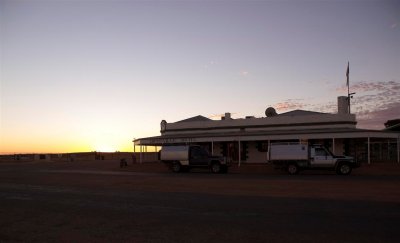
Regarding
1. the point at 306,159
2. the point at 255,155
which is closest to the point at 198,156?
the point at 306,159

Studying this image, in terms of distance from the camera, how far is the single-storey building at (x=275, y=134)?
119 ft

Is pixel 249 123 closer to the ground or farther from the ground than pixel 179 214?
farther from the ground

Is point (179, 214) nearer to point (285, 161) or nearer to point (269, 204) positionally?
point (269, 204)

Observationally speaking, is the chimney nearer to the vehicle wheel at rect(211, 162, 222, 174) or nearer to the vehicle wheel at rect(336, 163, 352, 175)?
the vehicle wheel at rect(336, 163, 352, 175)

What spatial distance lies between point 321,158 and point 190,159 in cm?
991

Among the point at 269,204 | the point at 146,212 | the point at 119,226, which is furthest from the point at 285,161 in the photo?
the point at 119,226

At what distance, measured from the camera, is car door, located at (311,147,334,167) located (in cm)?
2944

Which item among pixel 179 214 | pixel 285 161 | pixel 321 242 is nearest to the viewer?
pixel 321 242

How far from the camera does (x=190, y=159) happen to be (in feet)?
113

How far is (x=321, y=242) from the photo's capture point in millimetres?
8461

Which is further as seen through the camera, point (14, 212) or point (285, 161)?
point (285, 161)

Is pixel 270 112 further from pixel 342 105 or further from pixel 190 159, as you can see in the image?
pixel 190 159

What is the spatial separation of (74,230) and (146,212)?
2829 millimetres

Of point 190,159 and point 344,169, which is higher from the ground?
point 190,159
